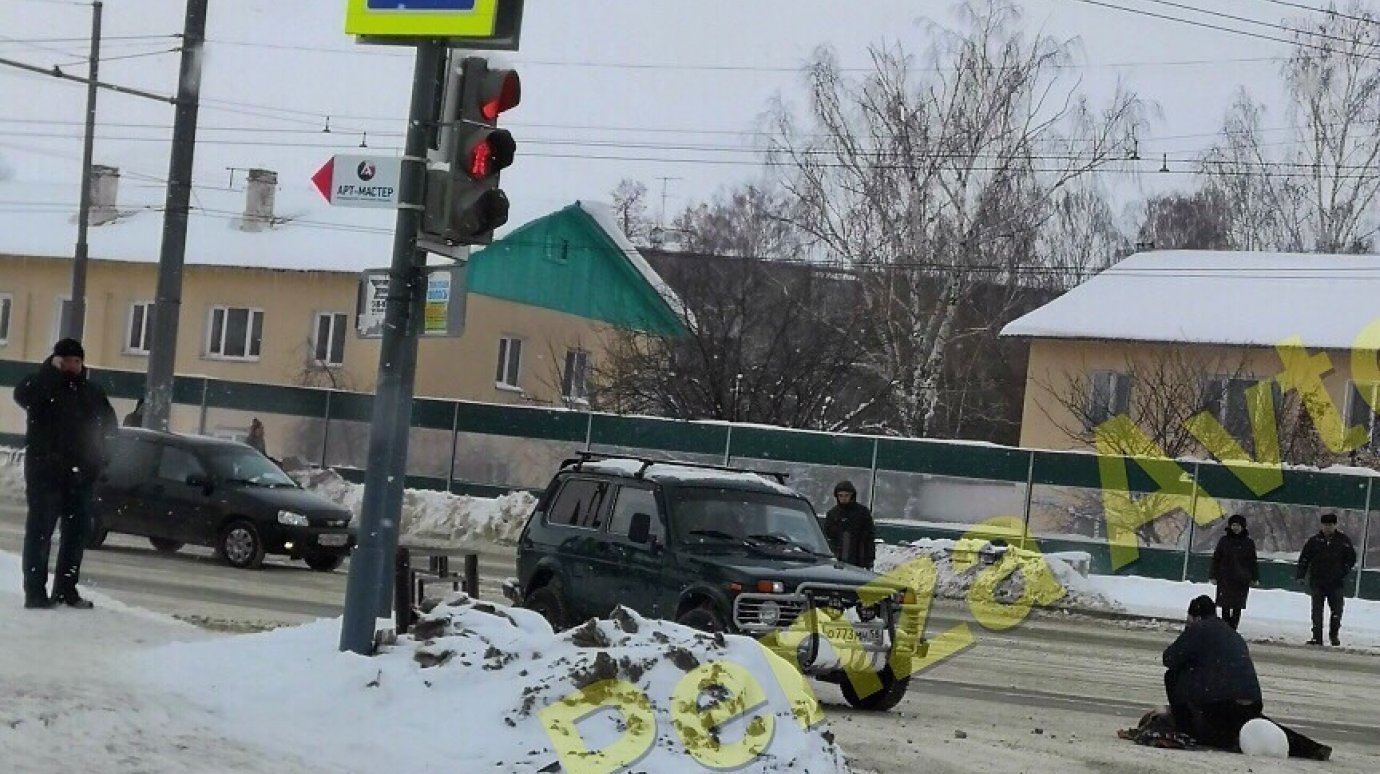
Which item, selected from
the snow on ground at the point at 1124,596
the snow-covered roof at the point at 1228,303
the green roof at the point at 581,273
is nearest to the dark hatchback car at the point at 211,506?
the snow on ground at the point at 1124,596

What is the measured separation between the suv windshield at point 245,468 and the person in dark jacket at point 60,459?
33.1 ft

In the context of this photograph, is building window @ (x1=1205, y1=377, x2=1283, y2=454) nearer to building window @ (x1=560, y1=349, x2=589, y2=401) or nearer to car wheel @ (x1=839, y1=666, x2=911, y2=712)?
building window @ (x1=560, y1=349, x2=589, y2=401)

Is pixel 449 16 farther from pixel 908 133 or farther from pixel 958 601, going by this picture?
pixel 908 133

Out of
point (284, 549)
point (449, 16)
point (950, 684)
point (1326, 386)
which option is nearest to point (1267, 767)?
point (950, 684)

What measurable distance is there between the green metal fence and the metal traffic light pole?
2382 centimetres

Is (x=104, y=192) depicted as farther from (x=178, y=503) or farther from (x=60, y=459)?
(x=60, y=459)

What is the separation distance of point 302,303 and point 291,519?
29.5 metres

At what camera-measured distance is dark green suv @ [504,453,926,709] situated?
43.7ft

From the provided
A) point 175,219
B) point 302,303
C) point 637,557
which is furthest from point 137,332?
point 637,557

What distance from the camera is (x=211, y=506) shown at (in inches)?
891

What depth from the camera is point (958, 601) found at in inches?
1126

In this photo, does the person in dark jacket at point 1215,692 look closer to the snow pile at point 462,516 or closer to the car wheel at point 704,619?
the car wheel at point 704,619

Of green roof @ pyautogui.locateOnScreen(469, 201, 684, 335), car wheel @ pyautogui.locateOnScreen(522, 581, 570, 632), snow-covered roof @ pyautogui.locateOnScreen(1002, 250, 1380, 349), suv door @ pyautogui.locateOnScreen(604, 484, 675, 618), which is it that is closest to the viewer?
suv door @ pyautogui.locateOnScreen(604, 484, 675, 618)

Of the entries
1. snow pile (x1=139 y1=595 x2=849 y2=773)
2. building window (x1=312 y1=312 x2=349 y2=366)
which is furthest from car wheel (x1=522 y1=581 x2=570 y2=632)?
building window (x1=312 y1=312 x2=349 y2=366)
